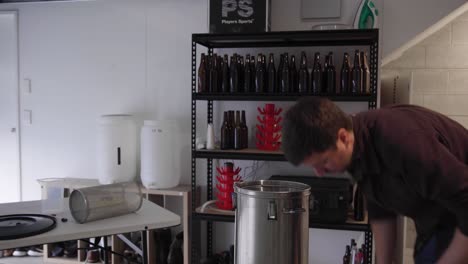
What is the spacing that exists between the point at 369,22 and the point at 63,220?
2269 mm

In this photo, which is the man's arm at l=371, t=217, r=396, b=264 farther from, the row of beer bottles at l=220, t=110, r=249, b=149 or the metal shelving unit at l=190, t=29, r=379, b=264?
the row of beer bottles at l=220, t=110, r=249, b=149

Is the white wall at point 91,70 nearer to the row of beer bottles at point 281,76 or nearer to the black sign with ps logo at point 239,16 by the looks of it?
the black sign with ps logo at point 239,16

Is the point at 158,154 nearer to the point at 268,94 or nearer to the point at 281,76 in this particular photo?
the point at 268,94

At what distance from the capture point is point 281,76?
117 inches

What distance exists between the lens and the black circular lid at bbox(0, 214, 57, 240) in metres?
1.82

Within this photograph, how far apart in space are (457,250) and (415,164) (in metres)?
0.26

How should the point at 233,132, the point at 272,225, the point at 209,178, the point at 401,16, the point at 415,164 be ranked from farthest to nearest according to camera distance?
the point at 209,178
the point at 233,132
the point at 401,16
the point at 272,225
the point at 415,164

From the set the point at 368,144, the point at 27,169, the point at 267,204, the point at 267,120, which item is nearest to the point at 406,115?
the point at 368,144

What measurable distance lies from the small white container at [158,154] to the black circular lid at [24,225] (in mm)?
1234

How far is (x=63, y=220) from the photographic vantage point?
205 cm

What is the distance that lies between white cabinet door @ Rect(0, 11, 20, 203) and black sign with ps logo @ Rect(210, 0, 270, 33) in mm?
1918

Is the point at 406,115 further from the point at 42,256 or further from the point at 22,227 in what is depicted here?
the point at 42,256

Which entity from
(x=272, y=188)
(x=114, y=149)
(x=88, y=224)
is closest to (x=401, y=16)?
(x=272, y=188)

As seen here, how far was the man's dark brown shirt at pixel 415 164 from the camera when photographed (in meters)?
1.14
